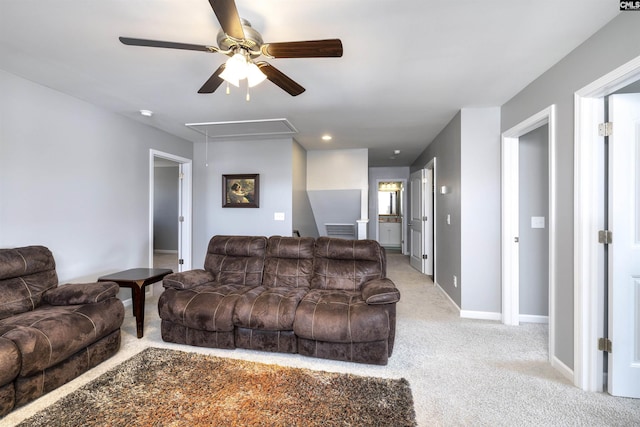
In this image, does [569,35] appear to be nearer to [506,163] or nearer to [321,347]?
[506,163]

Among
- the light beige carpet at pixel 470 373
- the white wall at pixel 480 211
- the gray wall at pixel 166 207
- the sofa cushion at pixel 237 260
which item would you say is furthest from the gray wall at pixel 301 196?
the gray wall at pixel 166 207

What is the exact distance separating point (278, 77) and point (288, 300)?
5.72 feet

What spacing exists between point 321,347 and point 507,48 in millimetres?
2671

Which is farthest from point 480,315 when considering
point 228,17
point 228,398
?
point 228,17

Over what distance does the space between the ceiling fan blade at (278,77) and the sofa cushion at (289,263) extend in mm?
1567

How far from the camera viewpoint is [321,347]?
2191mm

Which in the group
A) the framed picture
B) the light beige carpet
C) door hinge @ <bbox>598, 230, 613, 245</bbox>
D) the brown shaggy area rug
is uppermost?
the framed picture

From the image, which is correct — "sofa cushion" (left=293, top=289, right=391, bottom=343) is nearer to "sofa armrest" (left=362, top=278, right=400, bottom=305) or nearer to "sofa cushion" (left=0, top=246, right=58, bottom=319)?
"sofa armrest" (left=362, top=278, right=400, bottom=305)

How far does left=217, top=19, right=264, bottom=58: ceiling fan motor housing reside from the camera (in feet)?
4.99

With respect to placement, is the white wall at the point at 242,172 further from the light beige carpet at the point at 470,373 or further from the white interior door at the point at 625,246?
the white interior door at the point at 625,246

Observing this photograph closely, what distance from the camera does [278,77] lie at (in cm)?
180

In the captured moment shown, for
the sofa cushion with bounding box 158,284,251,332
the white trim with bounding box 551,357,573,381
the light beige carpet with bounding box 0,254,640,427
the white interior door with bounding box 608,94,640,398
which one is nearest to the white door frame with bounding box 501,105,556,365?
the light beige carpet with bounding box 0,254,640,427

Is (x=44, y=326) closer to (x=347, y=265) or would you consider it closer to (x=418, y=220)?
(x=347, y=265)

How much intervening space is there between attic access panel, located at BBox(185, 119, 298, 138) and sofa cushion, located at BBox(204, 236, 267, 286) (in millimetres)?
1543
